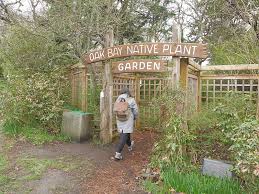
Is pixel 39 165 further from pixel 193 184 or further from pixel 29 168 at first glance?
pixel 193 184

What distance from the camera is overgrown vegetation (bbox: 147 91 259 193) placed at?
15.5 ft

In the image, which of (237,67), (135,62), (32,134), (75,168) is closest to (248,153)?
(75,168)

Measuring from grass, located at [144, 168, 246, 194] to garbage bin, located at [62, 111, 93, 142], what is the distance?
133 inches

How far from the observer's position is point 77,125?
859 centimetres

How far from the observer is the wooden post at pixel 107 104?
826 centimetres

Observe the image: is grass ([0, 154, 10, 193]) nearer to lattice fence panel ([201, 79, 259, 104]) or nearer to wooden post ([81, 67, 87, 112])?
wooden post ([81, 67, 87, 112])

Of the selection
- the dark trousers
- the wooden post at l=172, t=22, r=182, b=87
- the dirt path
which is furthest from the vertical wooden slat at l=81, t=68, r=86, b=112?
the wooden post at l=172, t=22, r=182, b=87

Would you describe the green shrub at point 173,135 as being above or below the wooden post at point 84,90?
below

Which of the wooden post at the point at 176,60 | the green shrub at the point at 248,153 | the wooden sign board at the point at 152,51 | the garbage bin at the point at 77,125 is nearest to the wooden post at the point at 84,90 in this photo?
the garbage bin at the point at 77,125

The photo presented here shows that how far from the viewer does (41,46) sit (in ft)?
34.7

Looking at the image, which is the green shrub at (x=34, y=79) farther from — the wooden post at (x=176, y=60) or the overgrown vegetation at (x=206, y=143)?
the overgrown vegetation at (x=206, y=143)

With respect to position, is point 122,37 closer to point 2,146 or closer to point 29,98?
point 29,98

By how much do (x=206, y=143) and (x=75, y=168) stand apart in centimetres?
282

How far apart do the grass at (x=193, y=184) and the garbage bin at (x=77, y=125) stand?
3385 mm
